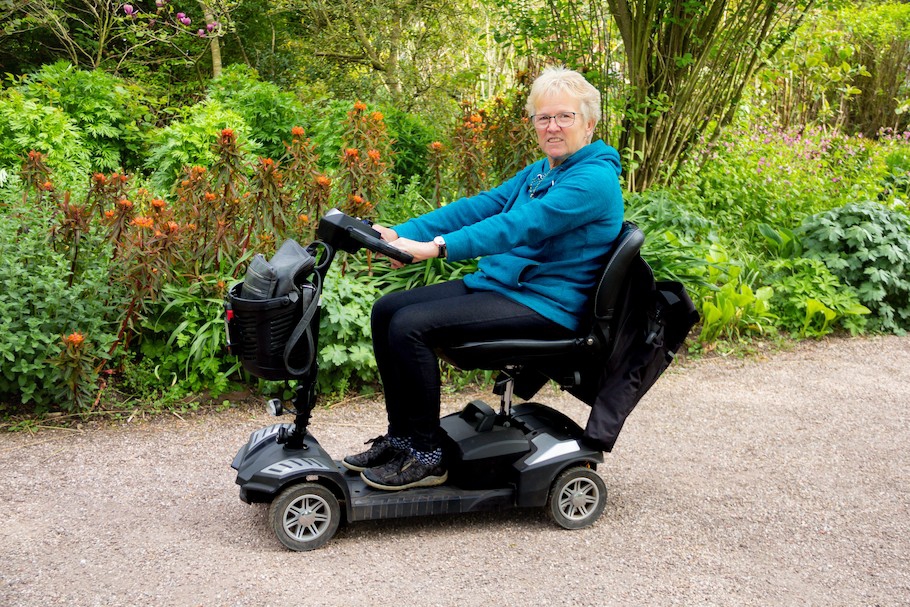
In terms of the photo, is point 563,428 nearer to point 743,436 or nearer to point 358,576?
point 358,576

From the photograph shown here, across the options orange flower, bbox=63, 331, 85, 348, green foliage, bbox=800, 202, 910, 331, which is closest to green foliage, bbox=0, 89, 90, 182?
orange flower, bbox=63, 331, 85, 348

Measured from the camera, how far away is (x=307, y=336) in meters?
3.02

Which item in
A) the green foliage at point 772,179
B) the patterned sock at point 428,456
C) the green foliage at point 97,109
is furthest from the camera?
the green foliage at point 772,179

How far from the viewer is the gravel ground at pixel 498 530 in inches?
114

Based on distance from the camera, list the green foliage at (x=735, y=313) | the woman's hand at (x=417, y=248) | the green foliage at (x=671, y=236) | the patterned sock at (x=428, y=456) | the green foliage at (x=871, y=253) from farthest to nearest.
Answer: the green foliage at (x=871, y=253) < the green foliage at (x=735, y=313) < the green foliage at (x=671, y=236) < the patterned sock at (x=428, y=456) < the woman's hand at (x=417, y=248)

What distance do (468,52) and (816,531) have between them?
8949 mm

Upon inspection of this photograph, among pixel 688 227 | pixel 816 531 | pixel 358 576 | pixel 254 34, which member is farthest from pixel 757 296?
pixel 254 34

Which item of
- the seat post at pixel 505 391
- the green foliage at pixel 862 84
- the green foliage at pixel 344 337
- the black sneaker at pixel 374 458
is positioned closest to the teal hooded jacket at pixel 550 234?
the seat post at pixel 505 391

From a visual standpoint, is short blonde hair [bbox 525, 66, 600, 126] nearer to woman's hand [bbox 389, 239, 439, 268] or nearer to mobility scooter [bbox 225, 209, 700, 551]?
mobility scooter [bbox 225, 209, 700, 551]

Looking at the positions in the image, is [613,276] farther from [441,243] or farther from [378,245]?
[378,245]

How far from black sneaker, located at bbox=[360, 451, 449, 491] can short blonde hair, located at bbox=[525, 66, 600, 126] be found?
140cm

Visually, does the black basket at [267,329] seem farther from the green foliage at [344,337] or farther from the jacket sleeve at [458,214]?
the green foliage at [344,337]

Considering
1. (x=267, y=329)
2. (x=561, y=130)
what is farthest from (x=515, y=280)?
(x=267, y=329)

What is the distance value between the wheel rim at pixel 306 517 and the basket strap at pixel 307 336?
47 centimetres
